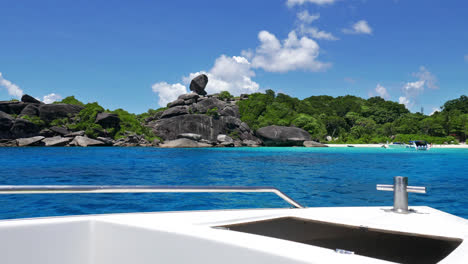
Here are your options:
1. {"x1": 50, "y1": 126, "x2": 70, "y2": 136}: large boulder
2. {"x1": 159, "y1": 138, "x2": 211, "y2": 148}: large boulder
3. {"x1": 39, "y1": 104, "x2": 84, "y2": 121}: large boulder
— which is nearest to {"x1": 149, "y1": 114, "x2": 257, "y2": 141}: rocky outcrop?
{"x1": 159, "y1": 138, "x2": 211, "y2": 148}: large boulder

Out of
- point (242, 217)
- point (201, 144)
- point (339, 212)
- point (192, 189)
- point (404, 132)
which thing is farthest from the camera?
point (404, 132)

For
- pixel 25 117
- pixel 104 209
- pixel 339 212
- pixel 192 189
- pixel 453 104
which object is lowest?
pixel 104 209

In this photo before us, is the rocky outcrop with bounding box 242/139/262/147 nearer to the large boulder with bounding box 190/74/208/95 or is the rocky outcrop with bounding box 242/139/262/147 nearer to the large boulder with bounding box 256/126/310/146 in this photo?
the large boulder with bounding box 256/126/310/146

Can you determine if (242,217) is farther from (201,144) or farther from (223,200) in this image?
(201,144)

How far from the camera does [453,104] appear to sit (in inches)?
3054

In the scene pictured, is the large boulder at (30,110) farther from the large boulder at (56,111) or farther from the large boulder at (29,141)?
the large boulder at (29,141)

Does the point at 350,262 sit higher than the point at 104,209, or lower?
higher

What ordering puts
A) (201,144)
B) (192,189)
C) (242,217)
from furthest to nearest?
(201,144) → (192,189) → (242,217)

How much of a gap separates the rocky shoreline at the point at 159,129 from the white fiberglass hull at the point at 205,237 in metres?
47.7

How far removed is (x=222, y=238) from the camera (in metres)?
1.14

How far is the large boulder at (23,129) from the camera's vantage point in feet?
151

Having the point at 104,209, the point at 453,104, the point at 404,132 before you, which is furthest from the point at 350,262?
the point at 453,104

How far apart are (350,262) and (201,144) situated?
49.6m

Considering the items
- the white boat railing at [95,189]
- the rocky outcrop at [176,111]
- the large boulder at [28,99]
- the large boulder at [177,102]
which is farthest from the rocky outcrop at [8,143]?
the white boat railing at [95,189]
